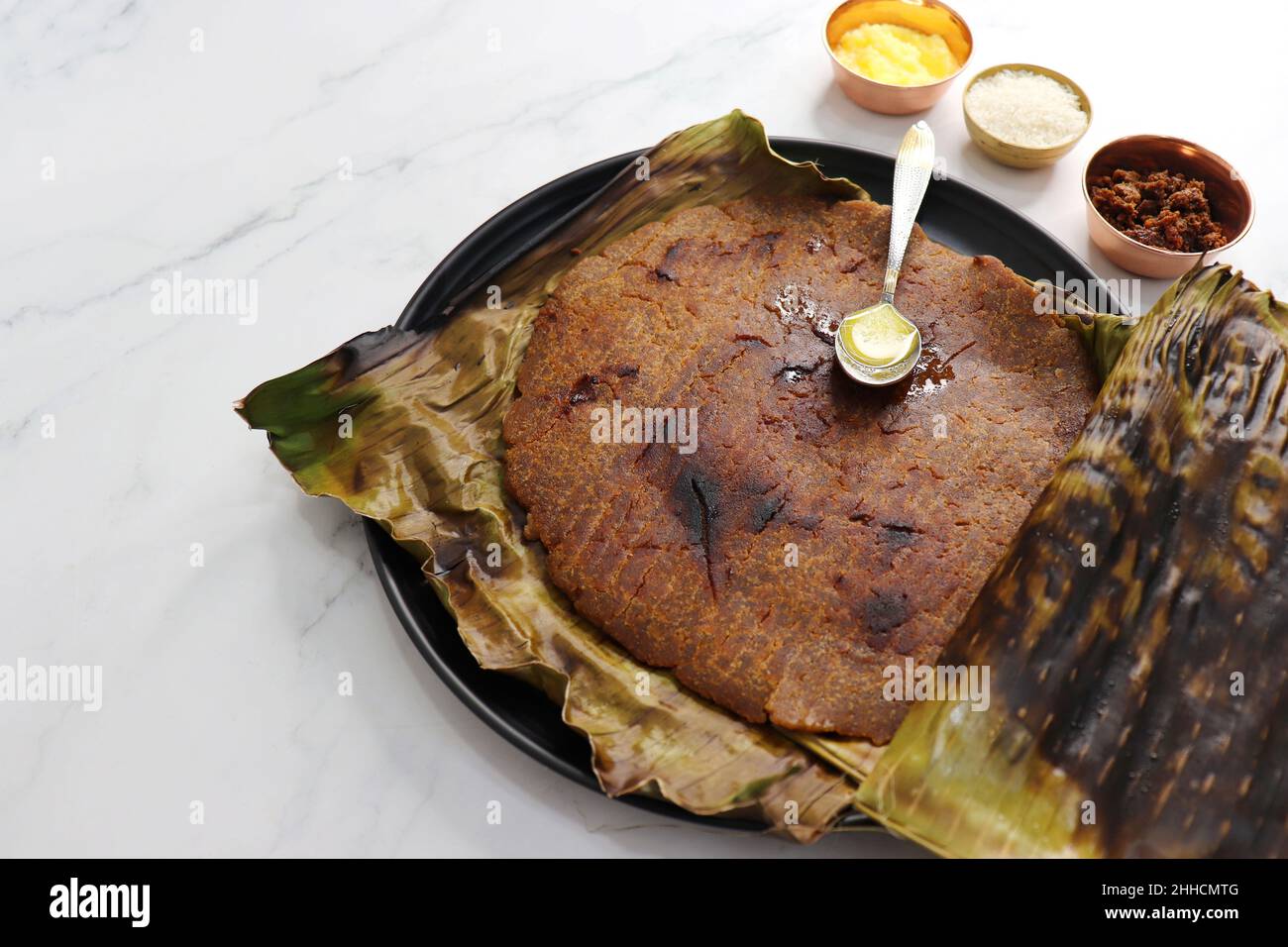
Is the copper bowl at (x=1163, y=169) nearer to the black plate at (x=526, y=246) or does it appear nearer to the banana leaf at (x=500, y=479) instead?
→ the black plate at (x=526, y=246)

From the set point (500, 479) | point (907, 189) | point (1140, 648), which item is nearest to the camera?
point (1140, 648)

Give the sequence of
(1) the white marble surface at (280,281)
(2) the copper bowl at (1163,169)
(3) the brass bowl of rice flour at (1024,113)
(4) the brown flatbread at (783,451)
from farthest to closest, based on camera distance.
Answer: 1. (3) the brass bowl of rice flour at (1024,113)
2. (2) the copper bowl at (1163,169)
3. (1) the white marble surface at (280,281)
4. (4) the brown flatbread at (783,451)

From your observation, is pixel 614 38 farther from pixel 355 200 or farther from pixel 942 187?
pixel 942 187

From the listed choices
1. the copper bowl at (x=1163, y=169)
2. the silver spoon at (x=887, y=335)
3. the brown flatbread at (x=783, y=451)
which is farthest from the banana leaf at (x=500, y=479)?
the copper bowl at (x=1163, y=169)

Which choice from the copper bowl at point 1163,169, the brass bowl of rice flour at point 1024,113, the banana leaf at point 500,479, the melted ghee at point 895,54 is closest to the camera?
the banana leaf at point 500,479

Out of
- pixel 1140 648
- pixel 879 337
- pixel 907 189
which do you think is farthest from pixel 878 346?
pixel 1140 648

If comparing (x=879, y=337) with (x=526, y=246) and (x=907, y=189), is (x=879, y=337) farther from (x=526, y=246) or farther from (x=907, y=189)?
(x=526, y=246)

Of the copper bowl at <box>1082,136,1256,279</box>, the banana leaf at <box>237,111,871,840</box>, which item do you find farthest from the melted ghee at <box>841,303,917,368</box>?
the copper bowl at <box>1082,136,1256,279</box>
